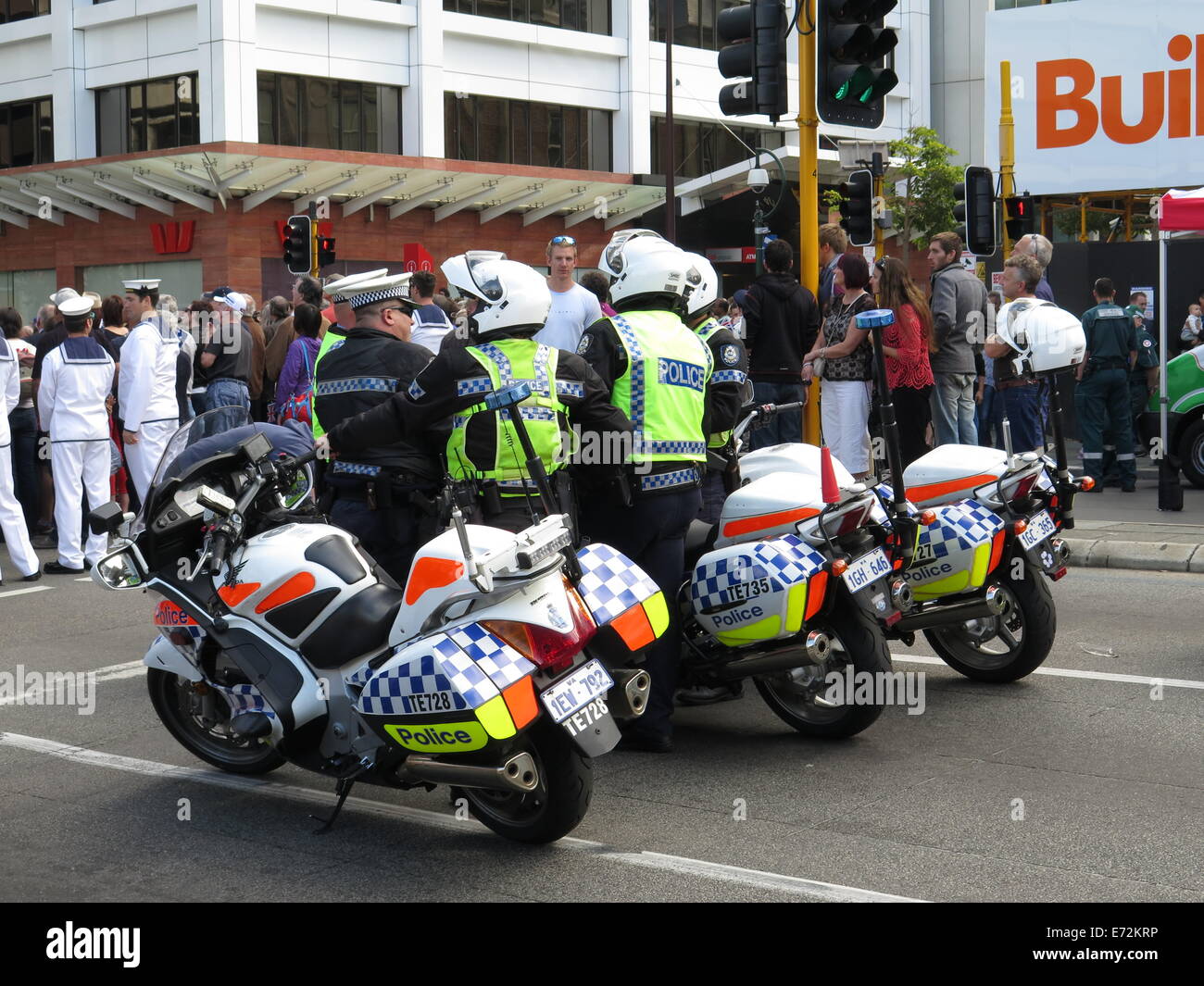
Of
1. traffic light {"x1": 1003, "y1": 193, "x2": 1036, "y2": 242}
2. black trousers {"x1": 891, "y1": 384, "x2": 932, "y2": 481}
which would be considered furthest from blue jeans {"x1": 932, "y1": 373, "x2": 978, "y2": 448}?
traffic light {"x1": 1003, "y1": 193, "x2": 1036, "y2": 242}

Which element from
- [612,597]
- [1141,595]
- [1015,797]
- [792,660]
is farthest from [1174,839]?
[1141,595]

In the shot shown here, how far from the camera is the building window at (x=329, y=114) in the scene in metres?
35.8

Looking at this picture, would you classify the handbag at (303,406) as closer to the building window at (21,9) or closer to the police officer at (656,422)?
the police officer at (656,422)

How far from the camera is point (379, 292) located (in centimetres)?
691

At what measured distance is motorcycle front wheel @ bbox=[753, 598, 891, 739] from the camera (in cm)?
631

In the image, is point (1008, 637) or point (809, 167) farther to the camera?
point (809, 167)

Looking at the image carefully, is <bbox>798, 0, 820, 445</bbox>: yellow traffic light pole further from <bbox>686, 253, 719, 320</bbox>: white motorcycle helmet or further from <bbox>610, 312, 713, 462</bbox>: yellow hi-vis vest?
<bbox>610, 312, 713, 462</bbox>: yellow hi-vis vest

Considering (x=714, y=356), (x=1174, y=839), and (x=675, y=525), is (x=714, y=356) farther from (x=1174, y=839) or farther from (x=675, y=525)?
(x=1174, y=839)

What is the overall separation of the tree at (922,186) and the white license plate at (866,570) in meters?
36.1

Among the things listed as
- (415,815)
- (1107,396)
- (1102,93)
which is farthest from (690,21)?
(415,815)

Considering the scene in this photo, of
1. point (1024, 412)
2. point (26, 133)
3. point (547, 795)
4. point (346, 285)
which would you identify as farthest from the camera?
point (26, 133)

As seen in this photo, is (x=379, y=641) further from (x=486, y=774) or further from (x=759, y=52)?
(x=759, y=52)

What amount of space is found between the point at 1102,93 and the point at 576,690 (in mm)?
19640

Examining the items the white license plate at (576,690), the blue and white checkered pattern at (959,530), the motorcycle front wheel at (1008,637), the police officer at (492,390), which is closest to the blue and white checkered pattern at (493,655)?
the white license plate at (576,690)
